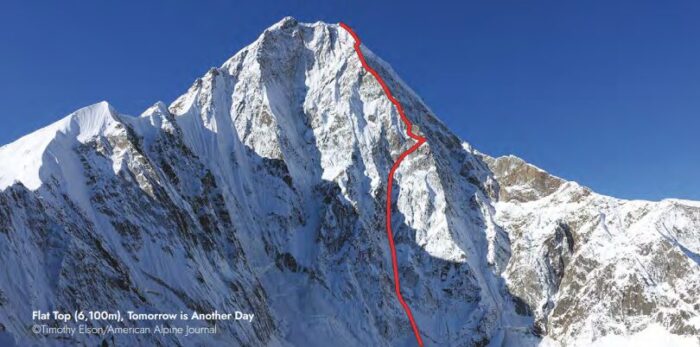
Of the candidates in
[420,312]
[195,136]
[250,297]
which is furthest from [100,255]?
[420,312]

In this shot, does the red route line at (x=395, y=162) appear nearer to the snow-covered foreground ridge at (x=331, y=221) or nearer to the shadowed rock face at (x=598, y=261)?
the snow-covered foreground ridge at (x=331, y=221)

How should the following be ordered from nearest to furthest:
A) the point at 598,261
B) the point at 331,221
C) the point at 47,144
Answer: the point at 47,144 < the point at 331,221 < the point at 598,261

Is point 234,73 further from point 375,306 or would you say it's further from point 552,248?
point 552,248

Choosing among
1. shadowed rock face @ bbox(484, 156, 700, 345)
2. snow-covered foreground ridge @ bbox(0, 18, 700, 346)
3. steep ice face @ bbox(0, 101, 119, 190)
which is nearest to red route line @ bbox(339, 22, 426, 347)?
snow-covered foreground ridge @ bbox(0, 18, 700, 346)

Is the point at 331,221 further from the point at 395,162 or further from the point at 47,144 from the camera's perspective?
the point at 47,144

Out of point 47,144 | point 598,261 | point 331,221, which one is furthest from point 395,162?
point 47,144

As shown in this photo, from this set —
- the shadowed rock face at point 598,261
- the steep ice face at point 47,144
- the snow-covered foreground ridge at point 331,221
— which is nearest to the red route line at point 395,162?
the snow-covered foreground ridge at point 331,221

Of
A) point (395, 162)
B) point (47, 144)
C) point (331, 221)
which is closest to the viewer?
point (47, 144)

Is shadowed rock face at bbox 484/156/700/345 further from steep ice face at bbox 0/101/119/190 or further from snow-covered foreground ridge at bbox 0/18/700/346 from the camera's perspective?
steep ice face at bbox 0/101/119/190

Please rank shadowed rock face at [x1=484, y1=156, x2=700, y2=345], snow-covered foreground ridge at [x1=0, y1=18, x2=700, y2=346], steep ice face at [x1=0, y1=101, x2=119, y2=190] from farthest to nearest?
shadowed rock face at [x1=484, y1=156, x2=700, y2=345]
snow-covered foreground ridge at [x1=0, y1=18, x2=700, y2=346]
steep ice face at [x1=0, y1=101, x2=119, y2=190]

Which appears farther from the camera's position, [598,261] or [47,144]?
[598,261]
